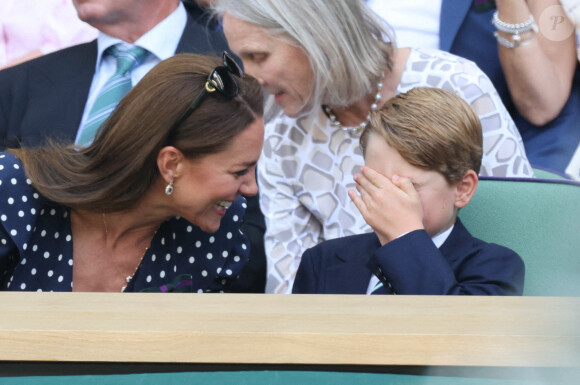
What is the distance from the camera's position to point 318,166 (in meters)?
2.22

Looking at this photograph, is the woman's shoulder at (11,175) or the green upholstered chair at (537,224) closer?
the green upholstered chair at (537,224)

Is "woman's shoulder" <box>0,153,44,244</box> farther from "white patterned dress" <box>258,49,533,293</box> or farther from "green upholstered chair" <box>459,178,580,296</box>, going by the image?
"green upholstered chair" <box>459,178,580,296</box>

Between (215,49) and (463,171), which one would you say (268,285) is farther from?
(215,49)

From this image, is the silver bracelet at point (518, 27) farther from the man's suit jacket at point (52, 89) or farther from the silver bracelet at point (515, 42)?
the man's suit jacket at point (52, 89)

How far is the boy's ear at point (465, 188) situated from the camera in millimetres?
1636

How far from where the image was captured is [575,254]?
5.28 feet

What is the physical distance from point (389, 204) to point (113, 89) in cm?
135

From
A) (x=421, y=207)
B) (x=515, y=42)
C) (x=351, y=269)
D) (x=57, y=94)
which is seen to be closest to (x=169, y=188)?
(x=351, y=269)

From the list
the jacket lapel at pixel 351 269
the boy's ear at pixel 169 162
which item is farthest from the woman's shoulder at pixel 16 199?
the jacket lapel at pixel 351 269

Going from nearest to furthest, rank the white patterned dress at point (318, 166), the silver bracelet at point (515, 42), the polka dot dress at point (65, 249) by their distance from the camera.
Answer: the polka dot dress at point (65, 249) < the white patterned dress at point (318, 166) < the silver bracelet at point (515, 42)

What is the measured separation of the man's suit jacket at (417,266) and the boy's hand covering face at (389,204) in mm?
53

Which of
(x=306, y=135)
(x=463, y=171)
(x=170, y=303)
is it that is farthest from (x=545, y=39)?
(x=170, y=303)

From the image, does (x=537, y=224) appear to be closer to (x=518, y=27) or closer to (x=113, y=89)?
(x=518, y=27)

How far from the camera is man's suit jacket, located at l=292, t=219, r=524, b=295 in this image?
1453 mm
